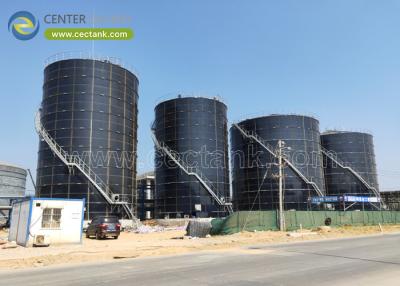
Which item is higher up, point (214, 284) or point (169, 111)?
point (169, 111)

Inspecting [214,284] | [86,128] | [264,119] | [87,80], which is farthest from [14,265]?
[264,119]

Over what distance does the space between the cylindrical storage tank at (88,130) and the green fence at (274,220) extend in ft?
52.6

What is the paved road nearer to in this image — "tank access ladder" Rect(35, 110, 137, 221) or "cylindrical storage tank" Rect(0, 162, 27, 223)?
"tank access ladder" Rect(35, 110, 137, 221)

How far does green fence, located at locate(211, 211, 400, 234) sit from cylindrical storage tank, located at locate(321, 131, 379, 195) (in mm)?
26767

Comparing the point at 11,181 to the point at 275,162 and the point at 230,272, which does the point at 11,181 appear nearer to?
the point at 275,162

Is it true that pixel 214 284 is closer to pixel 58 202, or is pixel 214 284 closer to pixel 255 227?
pixel 58 202

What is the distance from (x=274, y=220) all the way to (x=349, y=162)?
41.3 metres

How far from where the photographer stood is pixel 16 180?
207 feet

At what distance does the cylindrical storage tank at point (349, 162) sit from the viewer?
70062 millimetres

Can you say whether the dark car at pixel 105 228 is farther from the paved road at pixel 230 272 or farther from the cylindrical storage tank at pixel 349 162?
the cylindrical storage tank at pixel 349 162

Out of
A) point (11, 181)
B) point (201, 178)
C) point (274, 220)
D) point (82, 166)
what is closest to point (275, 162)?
point (201, 178)

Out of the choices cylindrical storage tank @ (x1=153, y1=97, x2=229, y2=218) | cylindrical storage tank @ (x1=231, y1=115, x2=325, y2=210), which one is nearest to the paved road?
cylindrical storage tank @ (x1=153, y1=97, x2=229, y2=218)

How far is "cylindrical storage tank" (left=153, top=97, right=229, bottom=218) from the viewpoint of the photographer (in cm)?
5447

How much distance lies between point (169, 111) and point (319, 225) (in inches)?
1125
